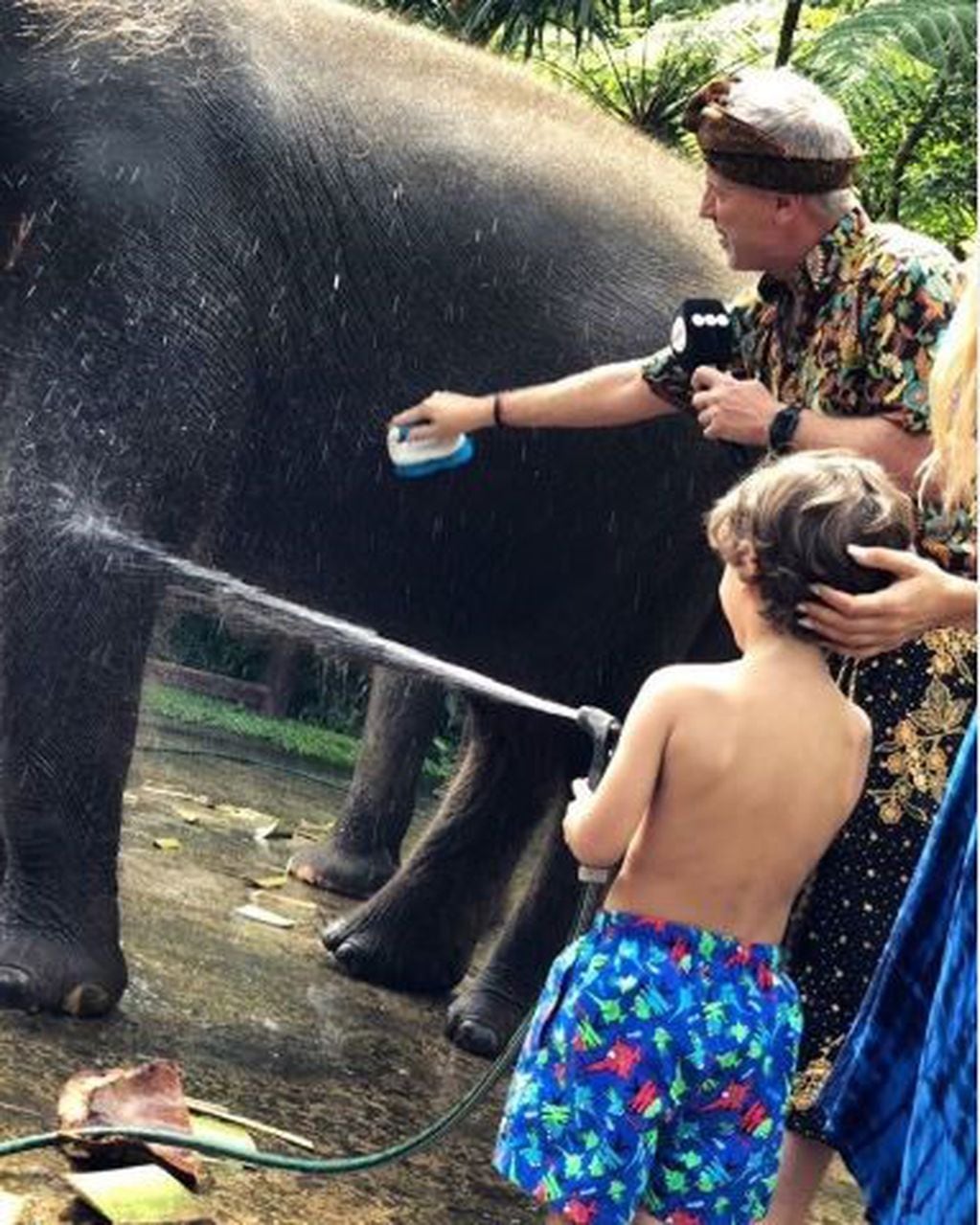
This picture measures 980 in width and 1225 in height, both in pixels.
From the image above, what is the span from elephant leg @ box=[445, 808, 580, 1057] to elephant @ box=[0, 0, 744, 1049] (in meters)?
0.01

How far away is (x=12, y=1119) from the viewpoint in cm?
410

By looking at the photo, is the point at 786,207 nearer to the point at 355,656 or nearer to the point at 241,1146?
the point at 355,656

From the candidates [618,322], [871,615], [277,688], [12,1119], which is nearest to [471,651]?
[618,322]

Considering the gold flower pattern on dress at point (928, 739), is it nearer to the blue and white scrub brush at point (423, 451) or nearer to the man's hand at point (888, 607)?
the man's hand at point (888, 607)

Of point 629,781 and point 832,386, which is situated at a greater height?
point 832,386

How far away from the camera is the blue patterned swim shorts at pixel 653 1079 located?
10.7 feet

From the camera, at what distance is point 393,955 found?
618 centimetres

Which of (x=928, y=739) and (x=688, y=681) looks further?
(x=928, y=739)

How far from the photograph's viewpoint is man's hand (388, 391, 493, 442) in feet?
16.2

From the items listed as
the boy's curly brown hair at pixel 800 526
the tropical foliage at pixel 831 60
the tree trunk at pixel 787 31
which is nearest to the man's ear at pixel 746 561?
the boy's curly brown hair at pixel 800 526

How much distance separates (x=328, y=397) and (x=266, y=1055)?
1405 millimetres

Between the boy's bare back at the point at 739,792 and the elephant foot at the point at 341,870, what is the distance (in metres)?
4.07

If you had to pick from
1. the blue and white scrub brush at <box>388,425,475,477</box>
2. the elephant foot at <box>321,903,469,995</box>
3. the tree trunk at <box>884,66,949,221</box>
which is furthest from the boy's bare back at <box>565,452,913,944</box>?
the tree trunk at <box>884,66,949,221</box>

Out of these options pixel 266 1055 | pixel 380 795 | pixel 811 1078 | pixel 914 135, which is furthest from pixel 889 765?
pixel 914 135
